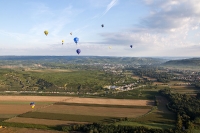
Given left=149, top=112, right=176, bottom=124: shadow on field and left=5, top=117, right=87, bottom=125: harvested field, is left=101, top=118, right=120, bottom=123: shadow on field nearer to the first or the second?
left=5, top=117, right=87, bottom=125: harvested field

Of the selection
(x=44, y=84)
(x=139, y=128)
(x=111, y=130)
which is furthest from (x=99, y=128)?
(x=44, y=84)

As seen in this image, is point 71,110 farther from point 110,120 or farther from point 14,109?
point 14,109

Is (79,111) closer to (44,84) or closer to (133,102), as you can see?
(133,102)

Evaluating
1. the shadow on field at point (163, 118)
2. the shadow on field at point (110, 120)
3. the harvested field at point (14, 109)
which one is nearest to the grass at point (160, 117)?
the shadow on field at point (163, 118)

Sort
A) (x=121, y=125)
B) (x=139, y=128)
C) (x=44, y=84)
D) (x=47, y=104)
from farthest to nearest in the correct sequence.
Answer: (x=44, y=84) < (x=47, y=104) < (x=121, y=125) < (x=139, y=128)

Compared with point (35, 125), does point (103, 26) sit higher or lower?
higher

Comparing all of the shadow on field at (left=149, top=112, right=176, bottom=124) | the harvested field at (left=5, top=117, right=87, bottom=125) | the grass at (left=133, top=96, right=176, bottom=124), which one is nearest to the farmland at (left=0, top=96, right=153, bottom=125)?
the harvested field at (left=5, top=117, right=87, bottom=125)

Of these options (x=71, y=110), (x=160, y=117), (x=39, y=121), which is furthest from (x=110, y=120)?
(x=39, y=121)

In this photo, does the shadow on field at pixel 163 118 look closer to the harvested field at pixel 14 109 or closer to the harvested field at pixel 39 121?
the harvested field at pixel 39 121
